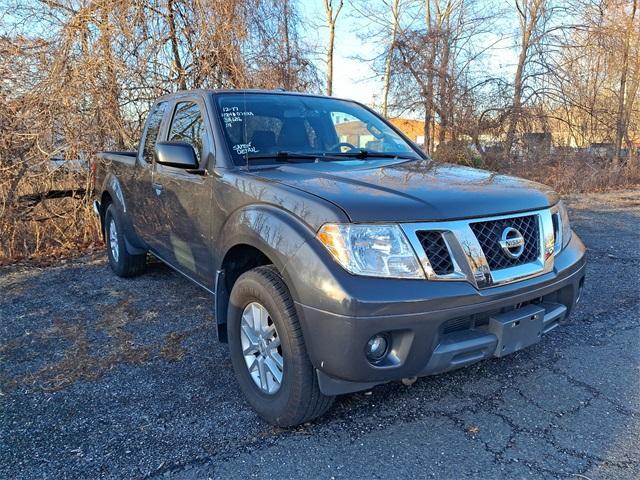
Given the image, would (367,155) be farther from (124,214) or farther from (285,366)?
(124,214)

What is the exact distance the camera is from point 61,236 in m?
7.38

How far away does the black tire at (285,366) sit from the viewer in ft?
7.47

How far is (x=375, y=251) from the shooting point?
2127mm

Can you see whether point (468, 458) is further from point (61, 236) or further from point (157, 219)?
point (61, 236)

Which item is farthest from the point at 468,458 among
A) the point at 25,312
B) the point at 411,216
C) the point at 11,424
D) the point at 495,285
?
the point at 25,312

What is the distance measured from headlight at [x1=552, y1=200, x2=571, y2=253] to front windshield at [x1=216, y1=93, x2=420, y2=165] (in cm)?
123

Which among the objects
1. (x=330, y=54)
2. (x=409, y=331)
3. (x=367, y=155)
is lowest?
(x=409, y=331)

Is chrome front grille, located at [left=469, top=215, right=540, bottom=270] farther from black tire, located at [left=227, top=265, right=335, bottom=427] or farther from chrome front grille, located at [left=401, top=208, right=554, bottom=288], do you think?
black tire, located at [left=227, top=265, right=335, bottom=427]

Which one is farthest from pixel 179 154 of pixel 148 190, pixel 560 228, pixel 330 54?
pixel 330 54

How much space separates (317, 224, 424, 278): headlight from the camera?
6.93 ft

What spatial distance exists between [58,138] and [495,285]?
22.5 feet

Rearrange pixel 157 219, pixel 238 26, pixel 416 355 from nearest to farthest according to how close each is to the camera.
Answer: pixel 416 355 → pixel 157 219 → pixel 238 26

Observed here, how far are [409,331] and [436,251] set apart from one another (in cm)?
39

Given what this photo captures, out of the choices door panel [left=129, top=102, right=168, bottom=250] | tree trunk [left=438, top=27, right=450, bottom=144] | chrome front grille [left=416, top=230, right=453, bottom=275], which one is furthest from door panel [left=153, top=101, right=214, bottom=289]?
tree trunk [left=438, top=27, right=450, bottom=144]
